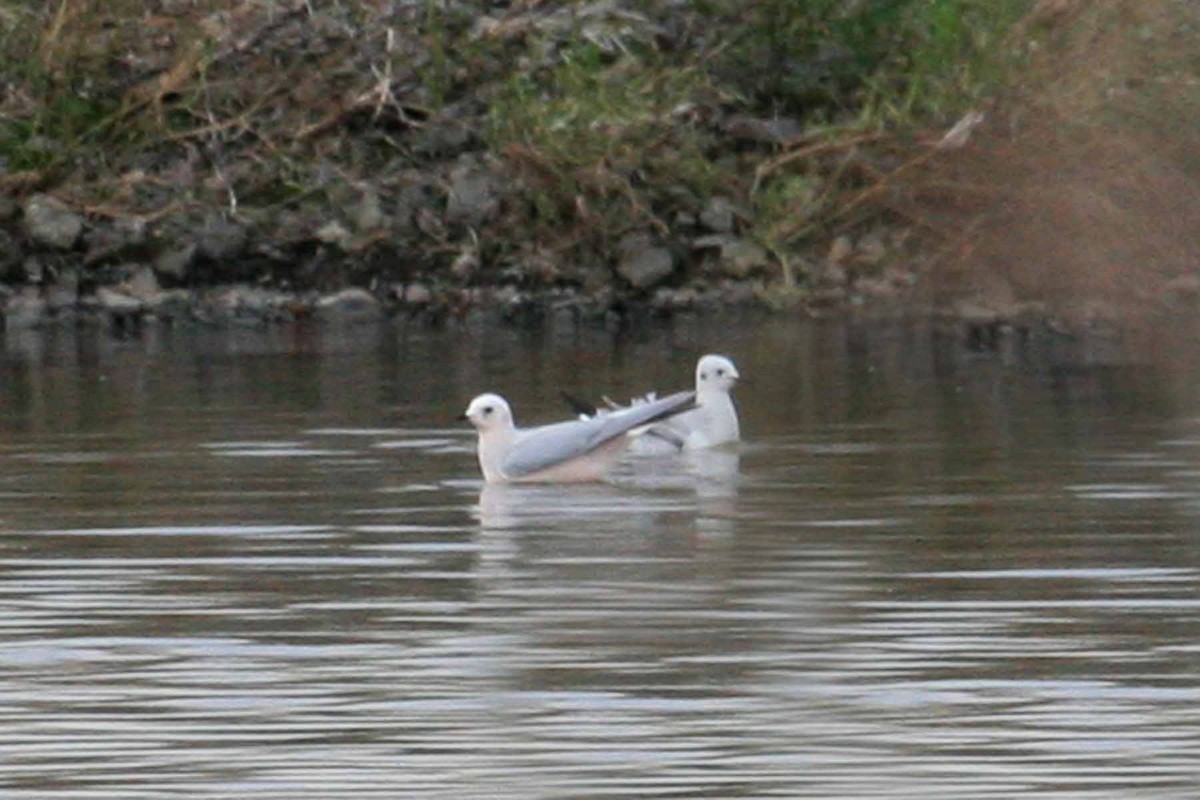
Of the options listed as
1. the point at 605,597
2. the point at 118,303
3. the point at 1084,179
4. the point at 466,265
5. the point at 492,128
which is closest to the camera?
the point at 605,597

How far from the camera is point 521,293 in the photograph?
23266mm

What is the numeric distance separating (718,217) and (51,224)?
3.97m

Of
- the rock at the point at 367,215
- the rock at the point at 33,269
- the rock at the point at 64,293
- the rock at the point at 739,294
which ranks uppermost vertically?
the rock at the point at 367,215

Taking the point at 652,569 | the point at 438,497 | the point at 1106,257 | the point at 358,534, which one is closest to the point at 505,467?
the point at 438,497

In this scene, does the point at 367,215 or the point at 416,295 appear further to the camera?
the point at 367,215

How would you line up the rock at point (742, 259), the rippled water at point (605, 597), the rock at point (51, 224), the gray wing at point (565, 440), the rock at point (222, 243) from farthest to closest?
1. the rock at point (222, 243)
2. the rock at point (51, 224)
3. the rock at point (742, 259)
4. the gray wing at point (565, 440)
5. the rippled water at point (605, 597)

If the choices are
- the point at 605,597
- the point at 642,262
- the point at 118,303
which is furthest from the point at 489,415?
the point at 118,303

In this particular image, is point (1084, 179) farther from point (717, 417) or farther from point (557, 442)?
point (557, 442)

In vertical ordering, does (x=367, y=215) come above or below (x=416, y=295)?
above

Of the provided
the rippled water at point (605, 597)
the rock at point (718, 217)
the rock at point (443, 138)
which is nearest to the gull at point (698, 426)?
the rippled water at point (605, 597)

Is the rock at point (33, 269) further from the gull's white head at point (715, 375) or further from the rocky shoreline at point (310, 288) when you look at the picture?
the gull's white head at point (715, 375)

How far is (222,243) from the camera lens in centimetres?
2380

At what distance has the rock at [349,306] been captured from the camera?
22.8m

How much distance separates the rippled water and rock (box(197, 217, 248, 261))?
5670 millimetres
